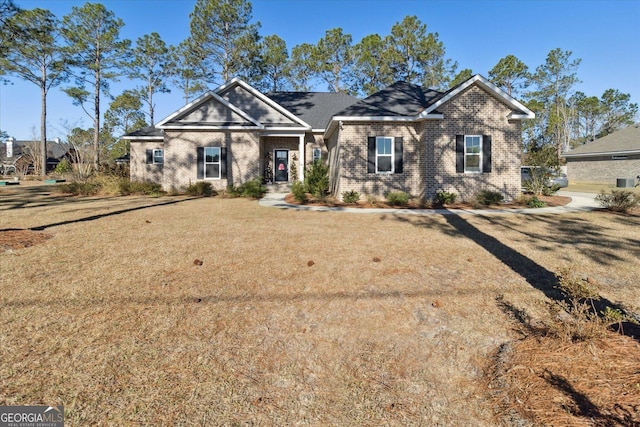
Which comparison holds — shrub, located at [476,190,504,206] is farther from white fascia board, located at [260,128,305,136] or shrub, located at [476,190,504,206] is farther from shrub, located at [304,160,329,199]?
white fascia board, located at [260,128,305,136]

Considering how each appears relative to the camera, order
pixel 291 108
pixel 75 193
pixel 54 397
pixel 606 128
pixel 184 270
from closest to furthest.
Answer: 1. pixel 54 397
2. pixel 184 270
3. pixel 75 193
4. pixel 291 108
5. pixel 606 128

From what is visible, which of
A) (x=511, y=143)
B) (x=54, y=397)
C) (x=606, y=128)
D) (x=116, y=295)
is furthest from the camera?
(x=606, y=128)

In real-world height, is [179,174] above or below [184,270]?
above

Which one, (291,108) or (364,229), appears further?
(291,108)

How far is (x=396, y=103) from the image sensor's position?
1510 cm

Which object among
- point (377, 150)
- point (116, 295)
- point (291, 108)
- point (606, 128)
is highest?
point (606, 128)

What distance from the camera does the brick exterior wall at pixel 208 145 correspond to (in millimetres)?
18016

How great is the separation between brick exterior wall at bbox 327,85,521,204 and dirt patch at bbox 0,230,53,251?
10.2 metres

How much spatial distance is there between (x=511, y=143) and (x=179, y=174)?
16149 millimetres

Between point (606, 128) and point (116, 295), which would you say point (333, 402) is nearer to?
point (116, 295)

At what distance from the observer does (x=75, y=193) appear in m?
17.2

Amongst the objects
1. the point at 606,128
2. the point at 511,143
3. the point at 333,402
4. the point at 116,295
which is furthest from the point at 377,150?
the point at 606,128

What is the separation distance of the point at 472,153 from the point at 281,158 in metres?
11.1

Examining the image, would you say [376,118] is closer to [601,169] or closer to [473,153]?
[473,153]
